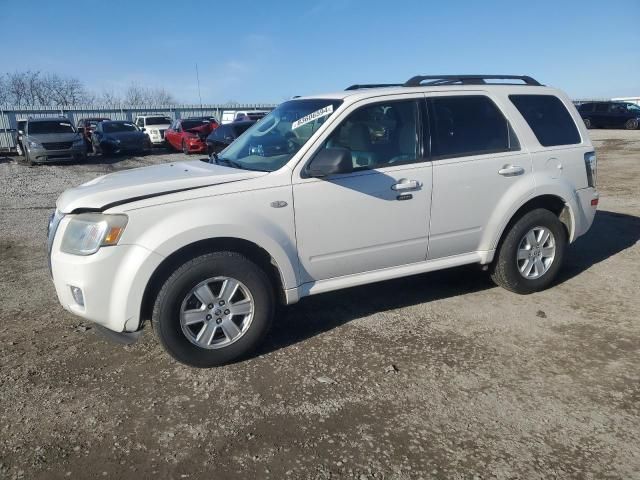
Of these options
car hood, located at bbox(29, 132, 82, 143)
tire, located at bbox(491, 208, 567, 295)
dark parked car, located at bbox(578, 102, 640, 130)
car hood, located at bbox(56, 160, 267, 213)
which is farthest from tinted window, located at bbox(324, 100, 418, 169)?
dark parked car, located at bbox(578, 102, 640, 130)

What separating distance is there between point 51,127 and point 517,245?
1882 centimetres

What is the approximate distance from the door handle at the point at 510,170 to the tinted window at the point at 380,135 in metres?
0.86

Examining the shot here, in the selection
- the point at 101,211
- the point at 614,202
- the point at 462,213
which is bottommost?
the point at 614,202

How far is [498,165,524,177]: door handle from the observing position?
4328 mm

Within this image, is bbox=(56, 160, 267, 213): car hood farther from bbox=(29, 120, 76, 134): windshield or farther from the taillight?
bbox=(29, 120, 76, 134): windshield

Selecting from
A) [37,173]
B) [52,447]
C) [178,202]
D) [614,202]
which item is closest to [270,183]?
[178,202]

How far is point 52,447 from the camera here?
2.72 metres

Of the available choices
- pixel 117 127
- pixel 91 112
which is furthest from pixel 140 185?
pixel 91 112

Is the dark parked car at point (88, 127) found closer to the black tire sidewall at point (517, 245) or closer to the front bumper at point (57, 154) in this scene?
the front bumper at point (57, 154)

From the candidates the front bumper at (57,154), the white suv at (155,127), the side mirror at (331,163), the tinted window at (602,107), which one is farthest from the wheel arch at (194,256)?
the tinted window at (602,107)

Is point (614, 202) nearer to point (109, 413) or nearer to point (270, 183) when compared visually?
point (270, 183)

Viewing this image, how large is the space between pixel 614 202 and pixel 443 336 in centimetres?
686

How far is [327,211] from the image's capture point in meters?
3.67

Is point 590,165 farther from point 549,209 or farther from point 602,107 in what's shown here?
point 602,107
